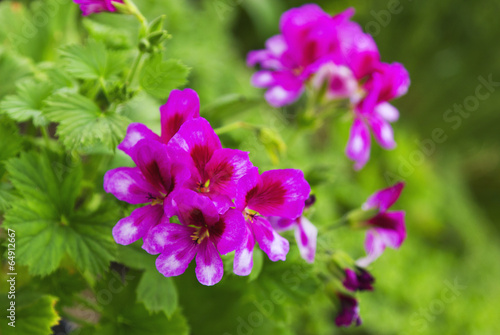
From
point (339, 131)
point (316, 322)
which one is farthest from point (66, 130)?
point (339, 131)

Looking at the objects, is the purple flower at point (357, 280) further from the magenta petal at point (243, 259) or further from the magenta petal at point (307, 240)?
the magenta petal at point (243, 259)

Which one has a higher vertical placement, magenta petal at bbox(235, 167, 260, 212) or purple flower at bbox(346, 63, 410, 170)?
magenta petal at bbox(235, 167, 260, 212)

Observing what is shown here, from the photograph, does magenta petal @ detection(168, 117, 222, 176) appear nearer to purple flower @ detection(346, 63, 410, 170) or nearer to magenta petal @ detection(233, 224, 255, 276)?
magenta petal @ detection(233, 224, 255, 276)

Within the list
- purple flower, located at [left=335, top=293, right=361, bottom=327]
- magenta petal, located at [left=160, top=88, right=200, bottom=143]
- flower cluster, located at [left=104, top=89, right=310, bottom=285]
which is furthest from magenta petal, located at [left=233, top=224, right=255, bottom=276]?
purple flower, located at [left=335, top=293, right=361, bottom=327]

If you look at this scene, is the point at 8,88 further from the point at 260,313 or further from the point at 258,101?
the point at 260,313

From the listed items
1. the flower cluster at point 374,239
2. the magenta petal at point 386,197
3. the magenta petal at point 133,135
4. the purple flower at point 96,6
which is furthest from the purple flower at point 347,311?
the purple flower at point 96,6

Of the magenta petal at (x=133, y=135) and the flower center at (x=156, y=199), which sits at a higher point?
the magenta petal at (x=133, y=135)

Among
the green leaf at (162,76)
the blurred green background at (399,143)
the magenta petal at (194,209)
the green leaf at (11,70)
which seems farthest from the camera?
the blurred green background at (399,143)
